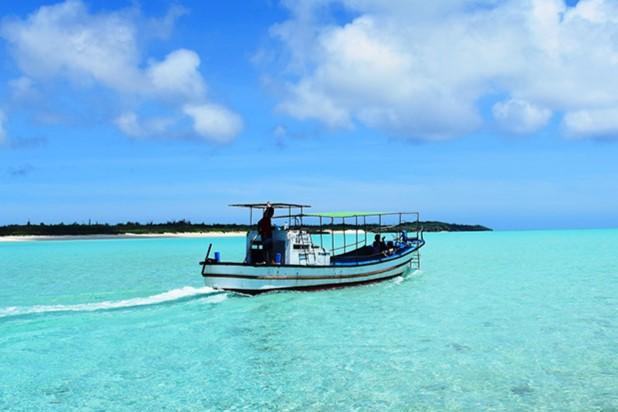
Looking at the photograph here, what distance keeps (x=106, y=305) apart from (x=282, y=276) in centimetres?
689

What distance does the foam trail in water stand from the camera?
59.4 feet

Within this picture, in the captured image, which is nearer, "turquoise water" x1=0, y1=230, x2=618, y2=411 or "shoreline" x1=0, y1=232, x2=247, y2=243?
"turquoise water" x1=0, y1=230, x2=618, y2=411

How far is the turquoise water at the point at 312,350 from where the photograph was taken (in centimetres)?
986

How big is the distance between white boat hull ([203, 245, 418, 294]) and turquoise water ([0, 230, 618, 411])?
20.8 inches

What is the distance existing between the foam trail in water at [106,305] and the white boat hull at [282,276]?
3.02 ft

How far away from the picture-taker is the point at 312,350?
43.4 feet

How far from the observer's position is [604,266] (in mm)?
36844

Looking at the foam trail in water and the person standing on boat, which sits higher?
the person standing on boat

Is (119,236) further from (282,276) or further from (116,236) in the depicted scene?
(282,276)

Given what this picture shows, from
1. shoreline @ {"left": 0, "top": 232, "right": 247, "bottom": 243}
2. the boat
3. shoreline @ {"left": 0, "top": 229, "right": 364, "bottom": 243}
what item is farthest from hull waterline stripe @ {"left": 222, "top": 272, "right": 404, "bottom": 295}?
shoreline @ {"left": 0, "top": 232, "right": 247, "bottom": 243}

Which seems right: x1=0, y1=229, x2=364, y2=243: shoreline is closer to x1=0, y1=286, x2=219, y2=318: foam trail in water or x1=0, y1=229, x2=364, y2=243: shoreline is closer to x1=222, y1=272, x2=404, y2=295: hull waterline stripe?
x1=222, y1=272, x2=404, y2=295: hull waterline stripe

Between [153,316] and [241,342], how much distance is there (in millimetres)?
4380

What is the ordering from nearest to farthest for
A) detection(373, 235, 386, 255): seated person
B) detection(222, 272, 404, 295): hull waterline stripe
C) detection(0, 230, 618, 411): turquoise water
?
1. detection(0, 230, 618, 411): turquoise water
2. detection(222, 272, 404, 295): hull waterline stripe
3. detection(373, 235, 386, 255): seated person

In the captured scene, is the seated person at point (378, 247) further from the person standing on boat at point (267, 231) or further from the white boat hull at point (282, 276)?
the person standing on boat at point (267, 231)
